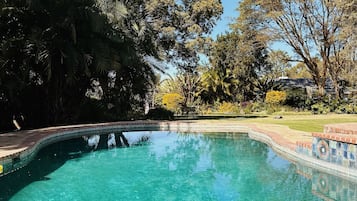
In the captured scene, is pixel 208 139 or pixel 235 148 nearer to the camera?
pixel 235 148

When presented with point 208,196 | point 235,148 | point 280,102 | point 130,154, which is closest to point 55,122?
point 130,154

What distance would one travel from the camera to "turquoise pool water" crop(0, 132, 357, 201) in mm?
6164

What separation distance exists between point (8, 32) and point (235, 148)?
1017 centimetres

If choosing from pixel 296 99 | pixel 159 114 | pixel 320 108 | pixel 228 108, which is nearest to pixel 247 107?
pixel 228 108

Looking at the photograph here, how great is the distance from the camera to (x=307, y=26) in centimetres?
2695

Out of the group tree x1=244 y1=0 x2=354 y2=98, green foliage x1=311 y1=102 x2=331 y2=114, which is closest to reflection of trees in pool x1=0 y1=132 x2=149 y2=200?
green foliage x1=311 y1=102 x2=331 y2=114

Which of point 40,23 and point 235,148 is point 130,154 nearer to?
point 235,148

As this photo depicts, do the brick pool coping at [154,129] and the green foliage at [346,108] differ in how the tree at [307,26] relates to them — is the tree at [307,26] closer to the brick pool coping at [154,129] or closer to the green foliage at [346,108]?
the green foliage at [346,108]

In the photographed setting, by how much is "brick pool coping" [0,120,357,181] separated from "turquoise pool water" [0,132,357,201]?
286 millimetres

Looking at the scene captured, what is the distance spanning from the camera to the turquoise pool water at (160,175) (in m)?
6.16

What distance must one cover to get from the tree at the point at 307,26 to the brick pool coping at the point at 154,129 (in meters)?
13.4

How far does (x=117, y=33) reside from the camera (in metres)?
15.9

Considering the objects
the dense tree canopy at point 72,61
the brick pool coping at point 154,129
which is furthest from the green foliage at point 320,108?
the dense tree canopy at point 72,61

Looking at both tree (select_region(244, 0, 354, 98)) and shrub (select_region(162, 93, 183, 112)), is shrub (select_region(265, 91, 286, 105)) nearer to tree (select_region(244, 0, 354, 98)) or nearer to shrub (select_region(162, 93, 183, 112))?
tree (select_region(244, 0, 354, 98))
